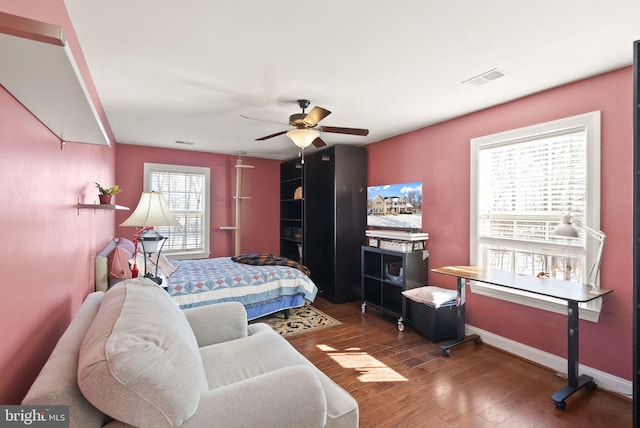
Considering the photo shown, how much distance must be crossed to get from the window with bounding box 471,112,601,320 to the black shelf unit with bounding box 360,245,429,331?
2.15 feet

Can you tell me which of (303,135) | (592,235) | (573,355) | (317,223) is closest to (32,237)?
(303,135)

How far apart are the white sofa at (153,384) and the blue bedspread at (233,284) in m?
1.62

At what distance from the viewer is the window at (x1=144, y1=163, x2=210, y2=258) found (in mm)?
5121

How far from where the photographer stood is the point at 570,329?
7.38 feet

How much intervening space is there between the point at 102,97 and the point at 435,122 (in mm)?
3464

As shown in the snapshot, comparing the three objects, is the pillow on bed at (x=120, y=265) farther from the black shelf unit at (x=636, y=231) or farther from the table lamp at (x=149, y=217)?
the black shelf unit at (x=636, y=231)

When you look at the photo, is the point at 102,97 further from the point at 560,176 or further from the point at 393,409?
the point at 560,176

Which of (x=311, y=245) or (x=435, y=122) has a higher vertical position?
(x=435, y=122)

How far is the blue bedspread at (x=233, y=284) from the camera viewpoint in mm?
3189

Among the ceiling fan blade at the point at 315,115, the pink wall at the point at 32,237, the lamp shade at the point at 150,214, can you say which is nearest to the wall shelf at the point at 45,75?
the pink wall at the point at 32,237

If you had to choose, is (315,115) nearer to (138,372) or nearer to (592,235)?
(138,372)

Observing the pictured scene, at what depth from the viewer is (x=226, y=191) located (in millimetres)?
5652

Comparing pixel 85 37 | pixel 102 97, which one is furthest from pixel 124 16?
pixel 102 97

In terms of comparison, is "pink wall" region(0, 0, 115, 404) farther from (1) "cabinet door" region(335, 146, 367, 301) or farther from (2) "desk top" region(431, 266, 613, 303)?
(1) "cabinet door" region(335, 146, 367, 301)
